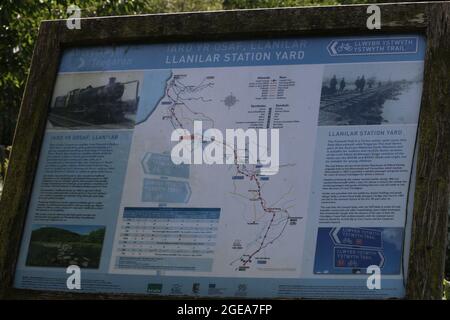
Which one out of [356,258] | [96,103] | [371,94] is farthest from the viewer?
[96,103]

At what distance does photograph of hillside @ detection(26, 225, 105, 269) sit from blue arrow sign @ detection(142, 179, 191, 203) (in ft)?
0.79

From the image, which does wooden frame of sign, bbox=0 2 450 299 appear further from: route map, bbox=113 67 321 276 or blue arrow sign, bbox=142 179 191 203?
blue arrow sign, bbox=142 179 191 203

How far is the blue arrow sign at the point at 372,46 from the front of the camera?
10.8 feet

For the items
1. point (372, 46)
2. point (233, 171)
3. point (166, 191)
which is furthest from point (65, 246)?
point (372, 46)

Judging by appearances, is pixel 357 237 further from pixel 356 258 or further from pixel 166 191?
pixel 166 191

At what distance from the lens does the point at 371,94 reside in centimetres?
327

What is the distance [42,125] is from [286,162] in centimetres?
115

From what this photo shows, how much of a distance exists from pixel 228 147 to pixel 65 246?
818mm

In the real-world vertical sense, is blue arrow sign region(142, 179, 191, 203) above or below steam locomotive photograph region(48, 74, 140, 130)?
below

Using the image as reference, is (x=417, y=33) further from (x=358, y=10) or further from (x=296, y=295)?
(x=296, y=295)

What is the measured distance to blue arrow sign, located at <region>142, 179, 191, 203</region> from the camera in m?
3.39

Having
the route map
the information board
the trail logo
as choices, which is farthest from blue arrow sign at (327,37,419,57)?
the trail logo

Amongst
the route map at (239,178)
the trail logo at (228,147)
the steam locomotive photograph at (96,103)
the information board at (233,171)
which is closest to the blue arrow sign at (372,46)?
the information board at (233,171)
